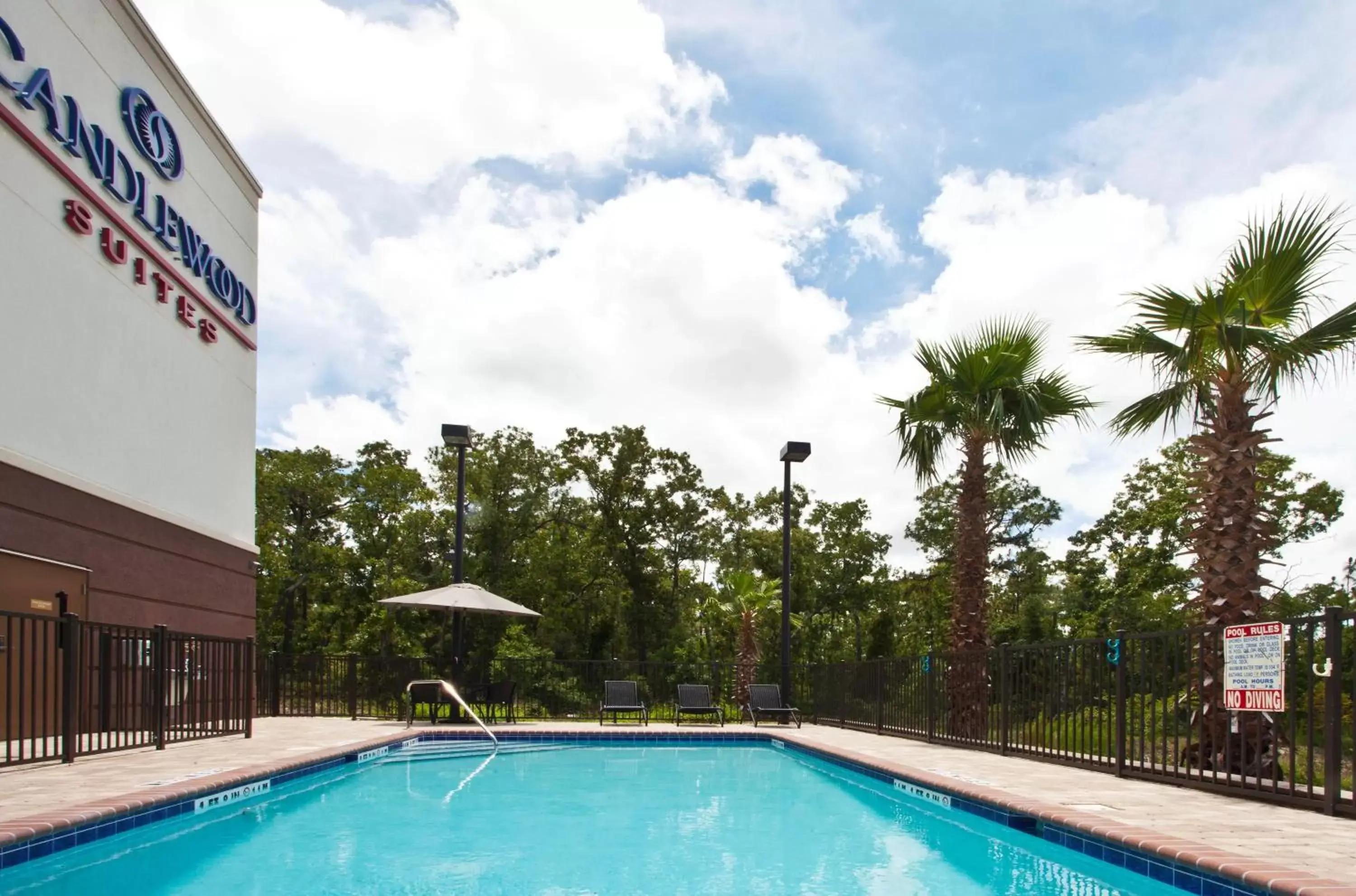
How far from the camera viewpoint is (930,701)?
38.6ft

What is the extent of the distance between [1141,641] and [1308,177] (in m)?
3.96

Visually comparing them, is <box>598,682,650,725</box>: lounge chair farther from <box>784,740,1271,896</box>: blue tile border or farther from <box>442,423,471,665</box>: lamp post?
<box>784,740,1271,896</box>: blue tile border

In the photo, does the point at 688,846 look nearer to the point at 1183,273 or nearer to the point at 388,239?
the point at 1183,273

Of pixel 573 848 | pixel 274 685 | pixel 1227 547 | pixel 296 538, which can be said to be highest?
pixel 1227 547

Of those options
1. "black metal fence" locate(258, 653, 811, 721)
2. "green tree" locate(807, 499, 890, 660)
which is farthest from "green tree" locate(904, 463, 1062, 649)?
"black metal fence" locate(258, 653, 811, 721)

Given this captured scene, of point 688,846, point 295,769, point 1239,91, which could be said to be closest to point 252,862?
point 688,846

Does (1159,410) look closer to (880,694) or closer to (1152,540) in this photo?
(880,694)

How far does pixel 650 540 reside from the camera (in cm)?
3003

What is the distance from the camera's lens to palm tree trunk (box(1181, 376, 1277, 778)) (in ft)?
24.2

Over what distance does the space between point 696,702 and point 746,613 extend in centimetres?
296

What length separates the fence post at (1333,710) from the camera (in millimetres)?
5445

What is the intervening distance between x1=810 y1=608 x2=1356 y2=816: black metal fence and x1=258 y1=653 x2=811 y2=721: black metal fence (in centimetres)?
392

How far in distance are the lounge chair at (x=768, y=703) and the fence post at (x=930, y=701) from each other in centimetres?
306

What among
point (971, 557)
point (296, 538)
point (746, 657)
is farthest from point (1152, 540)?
point (296, 538)
